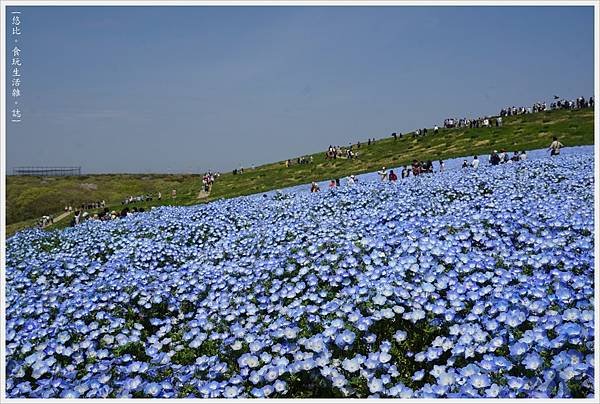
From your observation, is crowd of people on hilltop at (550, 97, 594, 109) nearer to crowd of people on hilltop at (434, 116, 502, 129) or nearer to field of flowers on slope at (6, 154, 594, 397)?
crowd of people on hilltop at (434, 116, 502, 129)

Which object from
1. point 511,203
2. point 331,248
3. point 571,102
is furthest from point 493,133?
point 331,248

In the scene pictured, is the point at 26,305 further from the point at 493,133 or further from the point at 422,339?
the point at 493,133

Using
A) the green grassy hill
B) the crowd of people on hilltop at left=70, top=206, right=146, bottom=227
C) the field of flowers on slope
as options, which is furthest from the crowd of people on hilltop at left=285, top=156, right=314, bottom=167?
the field of flowers on slope

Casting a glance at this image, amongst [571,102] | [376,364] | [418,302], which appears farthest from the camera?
[571,102]

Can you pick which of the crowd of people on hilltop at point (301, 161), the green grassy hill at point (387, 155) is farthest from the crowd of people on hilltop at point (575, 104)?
the crowd of people on hilltop at point (301, 161)

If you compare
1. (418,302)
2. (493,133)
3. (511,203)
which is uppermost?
(493,133)

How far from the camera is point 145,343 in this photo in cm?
521

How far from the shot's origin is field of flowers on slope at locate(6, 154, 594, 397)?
3.78 m

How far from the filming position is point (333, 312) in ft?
15.6

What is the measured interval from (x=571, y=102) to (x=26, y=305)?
48085mm

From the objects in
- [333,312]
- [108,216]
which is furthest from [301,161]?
[333,312]

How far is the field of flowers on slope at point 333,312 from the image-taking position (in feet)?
12.4

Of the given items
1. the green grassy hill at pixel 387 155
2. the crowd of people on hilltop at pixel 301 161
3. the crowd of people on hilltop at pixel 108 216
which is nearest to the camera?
the crowd of people on hilltop at pixel 108 216

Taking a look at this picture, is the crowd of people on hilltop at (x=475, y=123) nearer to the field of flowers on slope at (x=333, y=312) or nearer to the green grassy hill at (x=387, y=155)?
the green grassy hill at (x=387, y=155)
